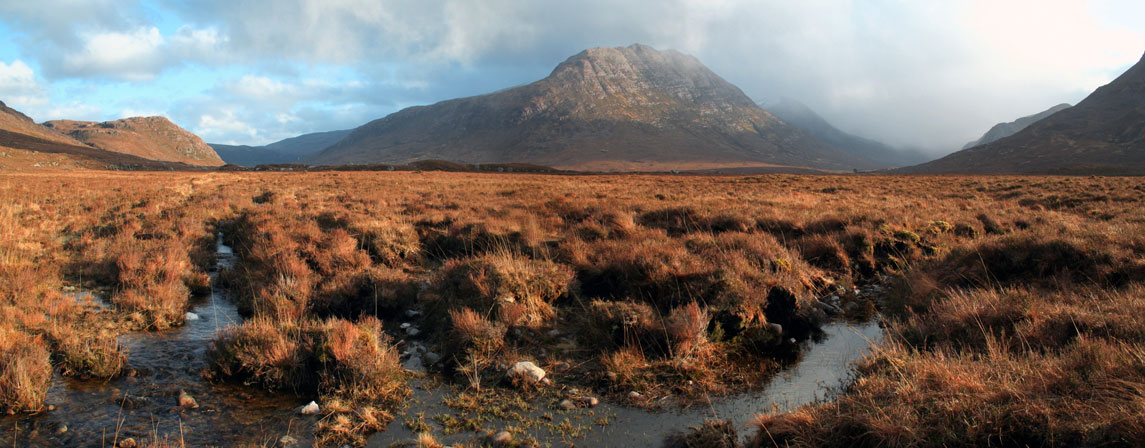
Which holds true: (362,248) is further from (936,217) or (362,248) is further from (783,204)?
(936,217)

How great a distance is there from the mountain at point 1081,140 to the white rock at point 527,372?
365 ft

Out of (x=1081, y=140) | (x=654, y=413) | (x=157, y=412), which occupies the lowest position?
(x=654, y=413)

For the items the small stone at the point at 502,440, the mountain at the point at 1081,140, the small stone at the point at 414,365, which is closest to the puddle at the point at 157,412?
the small stone at the point at 414,365

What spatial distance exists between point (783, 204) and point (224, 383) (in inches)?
661

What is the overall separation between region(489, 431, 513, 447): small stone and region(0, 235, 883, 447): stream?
186mm

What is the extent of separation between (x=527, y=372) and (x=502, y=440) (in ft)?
4.01

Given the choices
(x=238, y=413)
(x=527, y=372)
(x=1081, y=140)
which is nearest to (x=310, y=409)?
(x=238, y=413)

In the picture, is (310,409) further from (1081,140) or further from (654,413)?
(1081,140)

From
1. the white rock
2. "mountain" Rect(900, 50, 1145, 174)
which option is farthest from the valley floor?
"mountain" Rect(900, 50, 1145, 174)

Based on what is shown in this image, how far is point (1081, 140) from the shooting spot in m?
111

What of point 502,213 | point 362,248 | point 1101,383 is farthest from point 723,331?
point 502,213

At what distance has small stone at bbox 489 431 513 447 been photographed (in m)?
4.45

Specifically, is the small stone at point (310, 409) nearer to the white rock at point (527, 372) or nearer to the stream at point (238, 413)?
the stream at point (238, 413)

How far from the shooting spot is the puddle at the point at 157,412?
4.43 m
